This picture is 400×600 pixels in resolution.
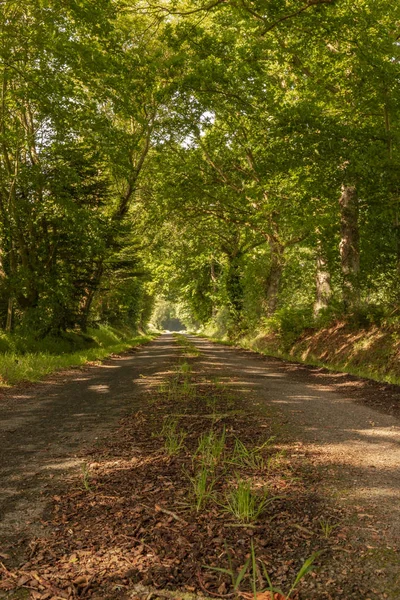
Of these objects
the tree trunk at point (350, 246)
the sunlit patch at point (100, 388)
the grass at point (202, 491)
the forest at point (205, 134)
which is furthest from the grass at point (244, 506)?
the tree trunk at point (350, 246)

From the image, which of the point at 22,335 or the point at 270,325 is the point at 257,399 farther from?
the point at 270,325

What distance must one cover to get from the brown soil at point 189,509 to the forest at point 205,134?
794 cm

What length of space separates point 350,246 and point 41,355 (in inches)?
403

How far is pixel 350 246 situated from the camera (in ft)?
47.7

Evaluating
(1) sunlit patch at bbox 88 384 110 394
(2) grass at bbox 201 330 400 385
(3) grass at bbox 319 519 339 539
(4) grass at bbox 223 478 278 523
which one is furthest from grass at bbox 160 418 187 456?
(2) grass at bbox 201 330 400 385

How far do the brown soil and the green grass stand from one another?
3.92 metres

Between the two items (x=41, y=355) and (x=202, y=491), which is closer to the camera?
(x=202, y=491)

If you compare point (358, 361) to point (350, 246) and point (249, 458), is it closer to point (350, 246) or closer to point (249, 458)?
point (350, 246)

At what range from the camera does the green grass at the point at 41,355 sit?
32.3 ft

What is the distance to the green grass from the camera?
32.3 ft

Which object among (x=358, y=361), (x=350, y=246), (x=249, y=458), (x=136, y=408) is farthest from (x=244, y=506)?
(x=350, y=246)

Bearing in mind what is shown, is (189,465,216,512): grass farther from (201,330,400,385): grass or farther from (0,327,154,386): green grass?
(201,330,400,385): grass

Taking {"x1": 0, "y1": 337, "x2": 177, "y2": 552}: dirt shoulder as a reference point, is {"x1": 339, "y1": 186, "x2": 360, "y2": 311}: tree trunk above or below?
above

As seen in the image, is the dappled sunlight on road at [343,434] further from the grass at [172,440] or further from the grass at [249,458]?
the grass at [172,440]
